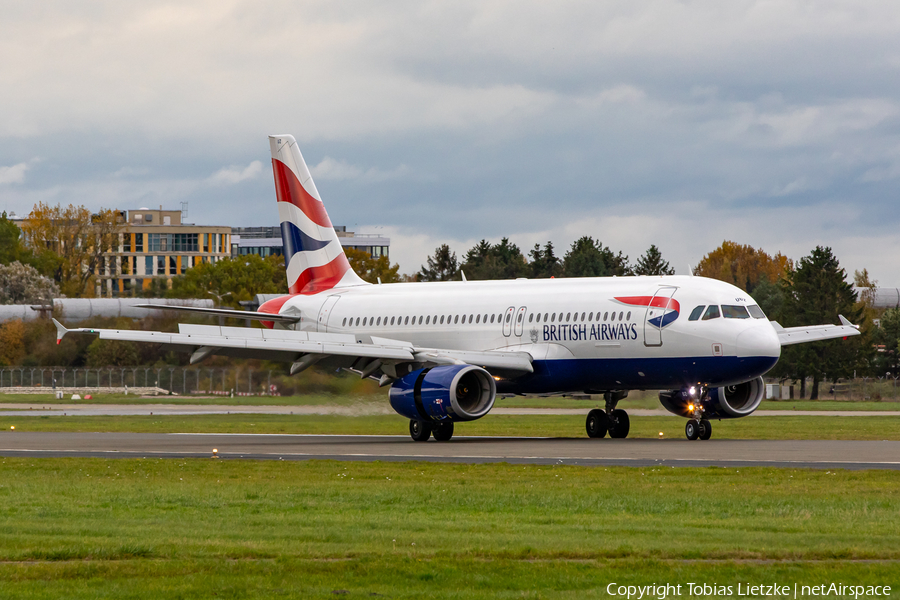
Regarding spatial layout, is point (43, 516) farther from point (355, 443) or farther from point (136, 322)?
point (136, 322)

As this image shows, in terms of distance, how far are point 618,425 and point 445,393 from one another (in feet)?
21.5

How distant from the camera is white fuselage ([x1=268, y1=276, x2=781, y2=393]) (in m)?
32.9

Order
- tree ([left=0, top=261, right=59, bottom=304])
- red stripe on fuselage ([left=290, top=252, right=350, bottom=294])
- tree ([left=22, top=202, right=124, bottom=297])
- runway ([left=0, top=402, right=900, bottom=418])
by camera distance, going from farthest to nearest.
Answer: tree ([left=22, top=202, right=124, bottom=297]) → tree ([left=0, top=261, right=59, bottom=304]) → runway ([left=0, top=402, right=900, bottom=418]) → red stripe on fuselage ([left=290, top=252, right=350, bottom=294])

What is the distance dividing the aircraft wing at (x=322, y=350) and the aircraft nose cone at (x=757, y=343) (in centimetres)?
620

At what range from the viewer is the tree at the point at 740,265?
15800 centimetres

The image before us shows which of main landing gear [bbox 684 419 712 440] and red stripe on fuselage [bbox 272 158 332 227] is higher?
red stripe on fuselage [bbox 272 158 332 227]

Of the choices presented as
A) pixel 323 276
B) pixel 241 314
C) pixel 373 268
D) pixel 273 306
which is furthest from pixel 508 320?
pixel 373 268

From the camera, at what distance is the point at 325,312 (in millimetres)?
43125

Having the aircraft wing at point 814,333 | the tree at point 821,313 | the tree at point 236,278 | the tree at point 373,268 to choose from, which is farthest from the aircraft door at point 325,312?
the tree at point 373,268

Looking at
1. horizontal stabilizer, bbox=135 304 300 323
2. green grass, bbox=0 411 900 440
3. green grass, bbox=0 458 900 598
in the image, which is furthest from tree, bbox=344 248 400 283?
green grass, bbox=0 458 900 598

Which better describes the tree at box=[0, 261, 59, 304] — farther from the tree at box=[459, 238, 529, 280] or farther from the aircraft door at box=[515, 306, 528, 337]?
the aircraft door at box=[515, 306, 528, 337]

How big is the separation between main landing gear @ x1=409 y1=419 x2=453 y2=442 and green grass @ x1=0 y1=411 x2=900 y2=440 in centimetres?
220

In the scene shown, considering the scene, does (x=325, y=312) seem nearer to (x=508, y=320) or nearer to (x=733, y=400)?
(x=508, y=320)

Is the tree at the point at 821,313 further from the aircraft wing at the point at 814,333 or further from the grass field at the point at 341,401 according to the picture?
the aircraft wing at the point at 814,333
